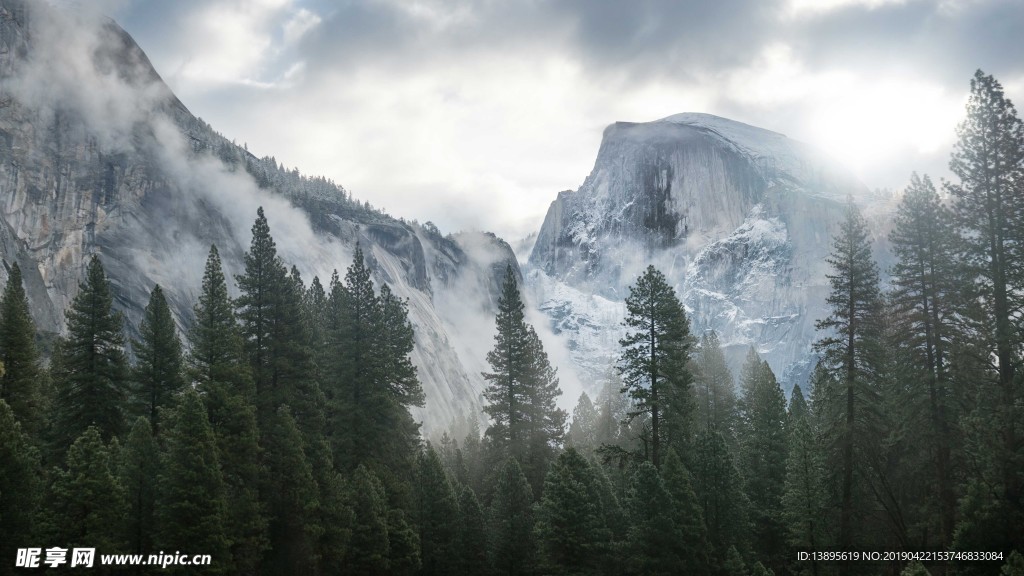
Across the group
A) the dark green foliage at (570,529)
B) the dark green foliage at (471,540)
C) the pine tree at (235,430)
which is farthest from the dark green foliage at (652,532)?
the pine tree at (235,430)

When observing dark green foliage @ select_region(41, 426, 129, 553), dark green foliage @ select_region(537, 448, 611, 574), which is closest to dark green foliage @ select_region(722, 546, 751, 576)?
dark green foliage @ select_region(537, 448, 611, 574)

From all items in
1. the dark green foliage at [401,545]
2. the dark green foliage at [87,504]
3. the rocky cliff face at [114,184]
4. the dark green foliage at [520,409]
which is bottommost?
the dark green foliage at [401,545]

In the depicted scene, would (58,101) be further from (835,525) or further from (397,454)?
(835,525)

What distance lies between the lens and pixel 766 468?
4228cm

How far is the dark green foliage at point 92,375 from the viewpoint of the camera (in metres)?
33.9

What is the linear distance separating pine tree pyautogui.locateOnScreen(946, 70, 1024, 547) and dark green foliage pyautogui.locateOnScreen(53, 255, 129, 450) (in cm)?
3527

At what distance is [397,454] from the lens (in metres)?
38.5

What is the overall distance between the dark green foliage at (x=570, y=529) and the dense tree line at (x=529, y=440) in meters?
0.10

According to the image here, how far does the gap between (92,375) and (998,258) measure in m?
37.7

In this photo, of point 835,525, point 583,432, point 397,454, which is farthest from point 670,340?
point 583,432

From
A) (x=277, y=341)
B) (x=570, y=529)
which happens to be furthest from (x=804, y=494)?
(x=277, y=341)

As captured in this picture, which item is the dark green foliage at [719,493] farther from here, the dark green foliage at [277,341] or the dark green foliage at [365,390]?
the dark green foliage at [277,341]

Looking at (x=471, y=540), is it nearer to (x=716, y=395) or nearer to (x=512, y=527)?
(x=512, y=527)

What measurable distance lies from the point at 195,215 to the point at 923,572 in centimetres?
11538
